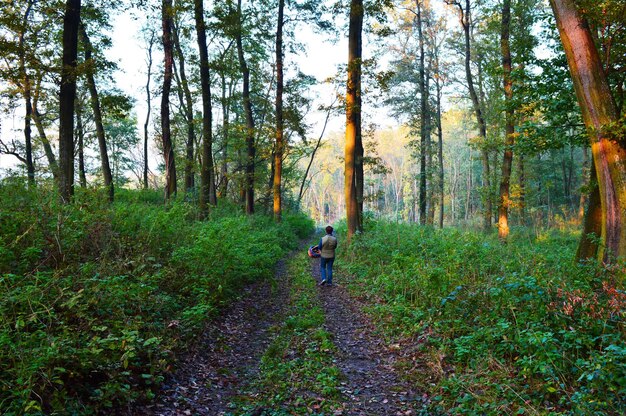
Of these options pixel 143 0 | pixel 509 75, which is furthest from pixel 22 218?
pixel 509 75

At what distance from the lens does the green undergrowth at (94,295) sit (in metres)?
3.43

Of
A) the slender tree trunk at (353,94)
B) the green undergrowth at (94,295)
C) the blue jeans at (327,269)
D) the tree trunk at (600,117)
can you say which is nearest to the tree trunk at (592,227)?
the tree trunk at (600,117)

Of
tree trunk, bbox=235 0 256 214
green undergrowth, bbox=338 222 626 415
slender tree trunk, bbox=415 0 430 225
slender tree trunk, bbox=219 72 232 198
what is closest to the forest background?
green undergrowth, bbox=338 222 626 415

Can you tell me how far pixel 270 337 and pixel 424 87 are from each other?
77.3 ft

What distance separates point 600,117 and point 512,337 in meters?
4.68

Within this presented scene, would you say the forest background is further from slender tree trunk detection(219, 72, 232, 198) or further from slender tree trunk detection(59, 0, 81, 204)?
slender tree trunk detection(219, 72, 232, 198)

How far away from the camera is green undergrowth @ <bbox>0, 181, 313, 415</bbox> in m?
3.43

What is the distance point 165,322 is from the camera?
18.1ft

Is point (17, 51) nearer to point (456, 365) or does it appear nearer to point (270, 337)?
point (270, 337)

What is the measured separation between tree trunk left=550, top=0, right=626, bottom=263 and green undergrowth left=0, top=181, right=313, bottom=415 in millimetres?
7540

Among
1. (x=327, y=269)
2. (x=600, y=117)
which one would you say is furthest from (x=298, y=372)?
(x=600, y=117)

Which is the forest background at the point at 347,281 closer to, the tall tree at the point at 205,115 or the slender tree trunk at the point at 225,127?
the tall tree at the point at 205,115

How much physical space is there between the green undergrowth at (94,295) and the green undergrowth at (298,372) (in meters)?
1.31

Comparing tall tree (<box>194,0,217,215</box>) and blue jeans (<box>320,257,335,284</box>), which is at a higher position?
tall tree (<box>194,0,217,215</box>)
